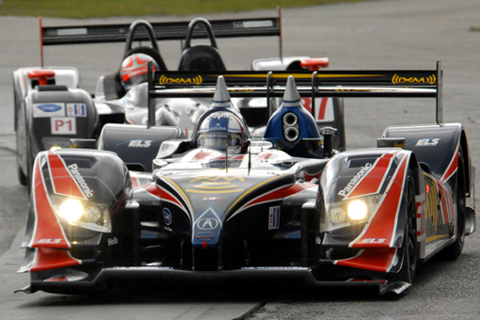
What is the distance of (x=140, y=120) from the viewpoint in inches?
509

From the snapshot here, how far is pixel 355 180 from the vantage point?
726 cm

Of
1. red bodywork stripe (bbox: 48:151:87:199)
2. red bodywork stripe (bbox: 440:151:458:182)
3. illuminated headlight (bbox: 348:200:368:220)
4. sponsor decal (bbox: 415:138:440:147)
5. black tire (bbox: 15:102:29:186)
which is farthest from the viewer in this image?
black tire (bbox: 15:102:29:186)

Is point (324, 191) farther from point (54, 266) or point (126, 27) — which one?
point (126, 27)

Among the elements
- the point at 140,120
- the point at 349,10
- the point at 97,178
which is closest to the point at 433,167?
the point at 97,178

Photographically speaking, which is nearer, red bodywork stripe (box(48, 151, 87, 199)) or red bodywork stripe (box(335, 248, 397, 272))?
red bodywork stripe (box(335, 248, 397, 272))

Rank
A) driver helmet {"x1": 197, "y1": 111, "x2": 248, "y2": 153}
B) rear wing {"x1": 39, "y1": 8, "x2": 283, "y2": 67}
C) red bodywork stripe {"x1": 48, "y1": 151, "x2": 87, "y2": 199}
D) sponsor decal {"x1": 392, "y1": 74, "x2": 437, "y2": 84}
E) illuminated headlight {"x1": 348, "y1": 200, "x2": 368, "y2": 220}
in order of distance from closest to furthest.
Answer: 1. illuminated headlight {"x1": 348, "y1": 200, "x2": 368, "y2": 220}
2. red bodywork stripe {"x1": 48, "y1": 151, "x2": 87, "y2": 199}
3. driver helmet {"x1": 197, "y1": 111, "x2": 248, "y2": 153}
4. sponsor decal {"x1": 392, "y1": 74, "x2": 437, "y2": 84}
5. rear wing {"x1": 39, "y1": 8, "x2": 283, "y2": 67}

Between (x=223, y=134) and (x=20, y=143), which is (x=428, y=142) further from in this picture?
(x=20, y=143)

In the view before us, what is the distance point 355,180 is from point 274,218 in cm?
62

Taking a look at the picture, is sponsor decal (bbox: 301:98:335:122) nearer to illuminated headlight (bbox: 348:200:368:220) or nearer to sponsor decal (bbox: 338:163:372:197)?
sponsor decal (bbox: 338:163:372:197)

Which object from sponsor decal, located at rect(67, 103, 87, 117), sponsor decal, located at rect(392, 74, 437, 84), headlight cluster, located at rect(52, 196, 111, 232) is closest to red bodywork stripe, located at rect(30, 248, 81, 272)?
headlight cluster, located at rect(52, 196, 111, 232)

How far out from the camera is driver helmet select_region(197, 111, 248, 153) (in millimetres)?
8688

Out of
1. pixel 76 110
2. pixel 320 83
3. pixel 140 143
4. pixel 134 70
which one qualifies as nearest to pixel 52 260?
pixel 140 143

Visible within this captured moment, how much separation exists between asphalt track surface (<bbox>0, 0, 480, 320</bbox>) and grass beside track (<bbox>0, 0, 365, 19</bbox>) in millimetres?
1328

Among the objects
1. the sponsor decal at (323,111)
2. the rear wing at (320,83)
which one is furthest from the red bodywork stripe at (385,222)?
the sponsor decal at (323,111)
